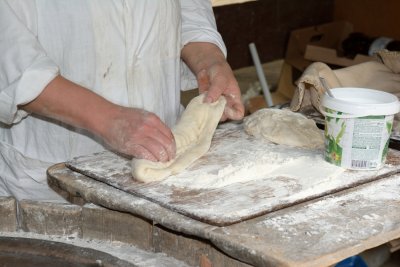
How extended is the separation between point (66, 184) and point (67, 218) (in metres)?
0.15

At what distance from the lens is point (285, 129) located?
6.66ft

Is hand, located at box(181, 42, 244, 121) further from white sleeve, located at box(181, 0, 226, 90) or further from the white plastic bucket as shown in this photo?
the white plastic bucket

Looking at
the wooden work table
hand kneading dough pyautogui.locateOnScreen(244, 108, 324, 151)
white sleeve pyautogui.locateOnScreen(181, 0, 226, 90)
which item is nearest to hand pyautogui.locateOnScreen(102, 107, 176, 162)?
the wooden work table

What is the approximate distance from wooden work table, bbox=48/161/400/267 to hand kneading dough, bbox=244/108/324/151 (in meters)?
0.28

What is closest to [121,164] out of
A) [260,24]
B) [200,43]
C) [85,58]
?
[85,58]

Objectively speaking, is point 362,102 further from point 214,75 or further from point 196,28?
point 196,28

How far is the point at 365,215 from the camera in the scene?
156 centimetres

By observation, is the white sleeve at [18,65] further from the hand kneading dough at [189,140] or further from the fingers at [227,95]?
the fingers at [227,95]

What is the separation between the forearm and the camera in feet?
6.04

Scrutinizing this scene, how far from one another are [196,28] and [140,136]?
2.34 ft

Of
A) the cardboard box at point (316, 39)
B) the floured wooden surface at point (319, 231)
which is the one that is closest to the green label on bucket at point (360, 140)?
the floured wooden surface at point (319, 231)

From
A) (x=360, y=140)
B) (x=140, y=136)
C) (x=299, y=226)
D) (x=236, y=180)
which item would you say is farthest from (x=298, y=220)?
(x=140, y=136)

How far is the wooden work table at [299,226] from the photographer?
139 centimetres

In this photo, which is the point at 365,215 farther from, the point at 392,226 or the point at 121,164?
the point at 121,164
